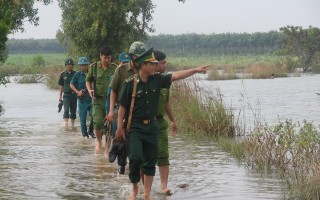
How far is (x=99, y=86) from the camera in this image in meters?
12.6

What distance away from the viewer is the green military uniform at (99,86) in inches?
493

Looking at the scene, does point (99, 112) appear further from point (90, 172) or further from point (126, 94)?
point (126, 94)

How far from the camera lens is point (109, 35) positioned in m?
28.6

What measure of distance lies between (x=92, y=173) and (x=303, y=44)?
69532mm

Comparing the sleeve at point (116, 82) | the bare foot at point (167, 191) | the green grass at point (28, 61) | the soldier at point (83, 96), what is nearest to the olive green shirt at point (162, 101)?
the sleeve at point (116, 82)

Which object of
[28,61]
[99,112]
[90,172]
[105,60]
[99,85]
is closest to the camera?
[90,172]

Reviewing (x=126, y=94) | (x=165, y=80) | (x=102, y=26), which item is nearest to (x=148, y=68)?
(x=165, y=80)

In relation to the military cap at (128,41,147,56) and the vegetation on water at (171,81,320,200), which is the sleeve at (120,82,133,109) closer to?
the military cap at (128,41,147,56)

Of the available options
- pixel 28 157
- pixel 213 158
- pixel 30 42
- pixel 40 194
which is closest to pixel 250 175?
pixel 213 158

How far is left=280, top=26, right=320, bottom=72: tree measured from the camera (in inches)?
3049

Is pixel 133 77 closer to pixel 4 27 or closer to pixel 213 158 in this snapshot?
pixel 4 27

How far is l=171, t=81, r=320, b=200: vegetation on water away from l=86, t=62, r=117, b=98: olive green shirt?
→ 259 cm

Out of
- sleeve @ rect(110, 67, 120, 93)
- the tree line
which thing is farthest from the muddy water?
the tree line

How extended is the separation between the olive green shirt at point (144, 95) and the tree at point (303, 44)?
69498mm
